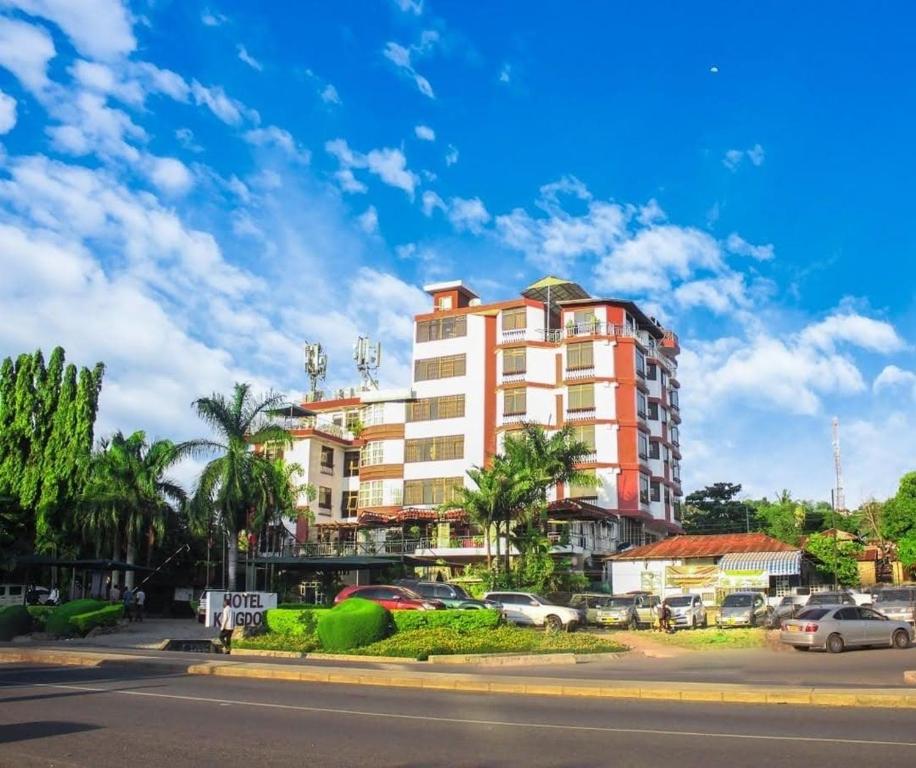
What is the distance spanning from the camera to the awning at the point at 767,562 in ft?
148

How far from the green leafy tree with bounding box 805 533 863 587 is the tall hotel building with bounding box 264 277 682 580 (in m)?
11.5

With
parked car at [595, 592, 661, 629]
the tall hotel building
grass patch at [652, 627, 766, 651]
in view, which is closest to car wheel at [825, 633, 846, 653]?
grass patch at [652, 627, 766, 651]

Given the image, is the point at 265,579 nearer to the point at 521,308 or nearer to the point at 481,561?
the point at 481,561

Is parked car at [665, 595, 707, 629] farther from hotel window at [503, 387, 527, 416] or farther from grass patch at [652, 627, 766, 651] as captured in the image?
hotel window at [503, 387, 527, 416]

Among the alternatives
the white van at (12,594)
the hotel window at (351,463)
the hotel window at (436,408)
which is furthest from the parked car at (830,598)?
the hotel window at (351,463)

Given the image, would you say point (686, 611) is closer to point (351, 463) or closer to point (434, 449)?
Answer: point (434, 449)

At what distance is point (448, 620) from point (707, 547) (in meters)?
28.8

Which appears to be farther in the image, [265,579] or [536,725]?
[265,579]

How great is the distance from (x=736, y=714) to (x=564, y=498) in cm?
4520

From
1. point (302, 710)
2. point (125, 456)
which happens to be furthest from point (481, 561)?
point (302, 710)

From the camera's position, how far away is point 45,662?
899 inches

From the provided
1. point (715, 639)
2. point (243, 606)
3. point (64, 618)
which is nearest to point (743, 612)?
point (715, 639)

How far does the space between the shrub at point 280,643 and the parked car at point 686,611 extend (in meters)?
16.2

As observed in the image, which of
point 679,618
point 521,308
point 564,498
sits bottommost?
point 679,618
